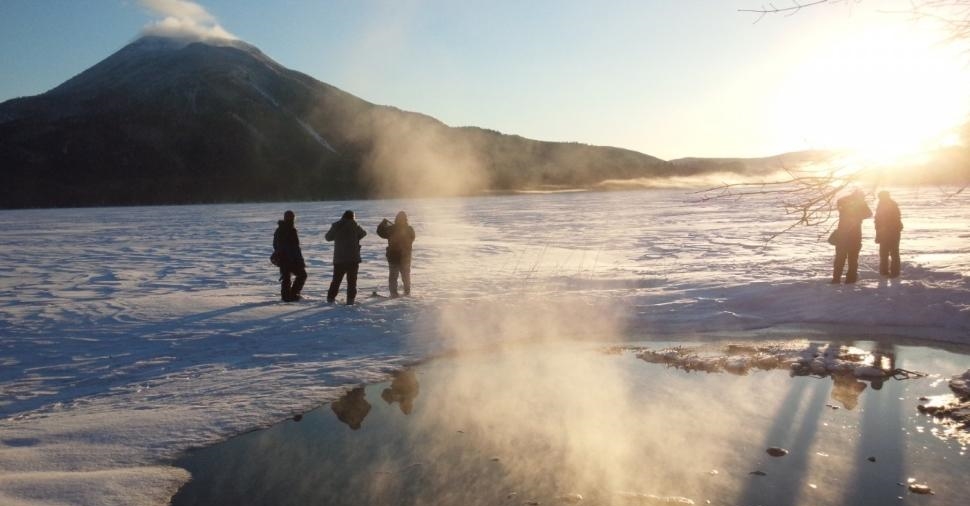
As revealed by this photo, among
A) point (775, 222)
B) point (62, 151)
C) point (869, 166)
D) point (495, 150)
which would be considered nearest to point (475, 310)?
point (869, 166)

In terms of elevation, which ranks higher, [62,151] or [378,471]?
[62,151]

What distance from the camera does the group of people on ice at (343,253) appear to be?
12.9 m

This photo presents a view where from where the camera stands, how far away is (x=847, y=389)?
735 cm

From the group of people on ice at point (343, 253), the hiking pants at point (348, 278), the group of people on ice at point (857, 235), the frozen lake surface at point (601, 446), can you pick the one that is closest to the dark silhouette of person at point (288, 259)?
the group of people on ice at point (343, 253)

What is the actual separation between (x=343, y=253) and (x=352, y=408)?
20.0 feet

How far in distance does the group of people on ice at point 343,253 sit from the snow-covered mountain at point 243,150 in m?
100

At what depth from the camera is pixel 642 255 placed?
65.1 ft

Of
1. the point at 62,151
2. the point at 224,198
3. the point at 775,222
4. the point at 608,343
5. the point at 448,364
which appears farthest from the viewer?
the point at 62,151

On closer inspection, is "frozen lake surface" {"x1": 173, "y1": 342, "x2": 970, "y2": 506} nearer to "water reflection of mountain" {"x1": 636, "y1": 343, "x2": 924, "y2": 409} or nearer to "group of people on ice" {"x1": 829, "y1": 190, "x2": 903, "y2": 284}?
"water reflection of mountain" {"x1": 636, "y1": 343, "x2": 924, "y2": 409}

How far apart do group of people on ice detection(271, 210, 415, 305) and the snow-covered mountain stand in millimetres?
100166

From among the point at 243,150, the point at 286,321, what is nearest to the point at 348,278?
the point at 286,321

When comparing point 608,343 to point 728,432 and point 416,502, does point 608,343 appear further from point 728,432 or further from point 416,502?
point 416,502

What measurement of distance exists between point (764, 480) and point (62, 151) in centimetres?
17041

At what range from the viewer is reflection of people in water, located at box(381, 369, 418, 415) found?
7.25m
